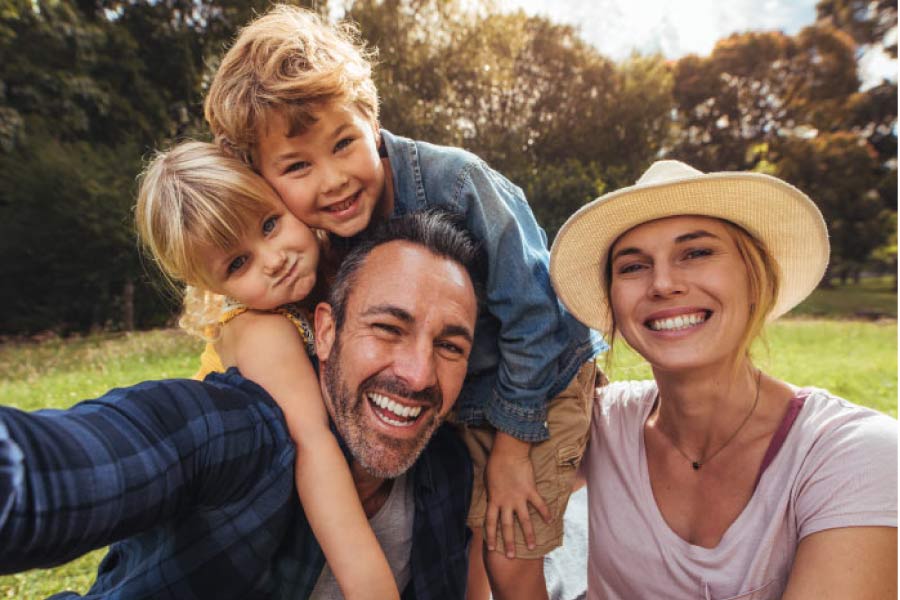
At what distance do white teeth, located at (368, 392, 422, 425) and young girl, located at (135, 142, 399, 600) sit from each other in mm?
194

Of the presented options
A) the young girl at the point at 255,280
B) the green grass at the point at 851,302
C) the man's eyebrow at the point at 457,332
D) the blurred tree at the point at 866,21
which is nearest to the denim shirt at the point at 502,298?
the man's eyebrow at the point at 457,332

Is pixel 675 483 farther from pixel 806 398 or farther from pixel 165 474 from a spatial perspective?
pixel 165 474

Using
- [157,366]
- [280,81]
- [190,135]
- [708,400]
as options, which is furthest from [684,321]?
[190,135]

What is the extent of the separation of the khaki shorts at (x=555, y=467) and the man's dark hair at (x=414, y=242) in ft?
2.23

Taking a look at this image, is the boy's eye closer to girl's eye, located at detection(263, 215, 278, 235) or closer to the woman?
girl's eye, located at detection(263, 215, 278, 235)

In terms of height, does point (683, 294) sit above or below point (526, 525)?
above

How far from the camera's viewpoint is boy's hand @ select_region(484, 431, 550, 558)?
2.56m

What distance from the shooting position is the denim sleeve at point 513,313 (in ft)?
8.18

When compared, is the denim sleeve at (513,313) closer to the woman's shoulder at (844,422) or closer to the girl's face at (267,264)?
the girl's face at (267,264)

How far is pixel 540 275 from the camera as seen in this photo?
8.89 ft

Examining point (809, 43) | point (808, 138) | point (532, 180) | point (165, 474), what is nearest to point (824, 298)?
point (808, 138)

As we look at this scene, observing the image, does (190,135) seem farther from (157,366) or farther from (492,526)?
(492,526)

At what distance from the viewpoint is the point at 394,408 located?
2.19 metres

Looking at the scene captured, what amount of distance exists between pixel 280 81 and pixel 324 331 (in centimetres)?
104
